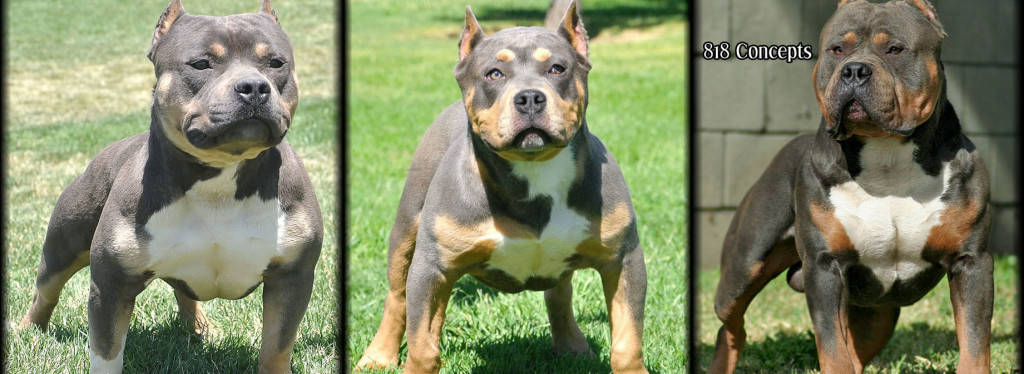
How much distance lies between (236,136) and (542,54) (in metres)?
0.97

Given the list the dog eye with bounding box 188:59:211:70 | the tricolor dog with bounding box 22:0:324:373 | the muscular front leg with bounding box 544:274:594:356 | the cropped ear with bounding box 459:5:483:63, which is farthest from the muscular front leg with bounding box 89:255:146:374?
the muscular front leg with bounding box 544:274:594:356

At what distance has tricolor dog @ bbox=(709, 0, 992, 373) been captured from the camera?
352cm

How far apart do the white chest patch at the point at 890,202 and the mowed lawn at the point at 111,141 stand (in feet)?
5.87

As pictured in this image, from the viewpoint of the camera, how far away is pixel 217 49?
319 cm

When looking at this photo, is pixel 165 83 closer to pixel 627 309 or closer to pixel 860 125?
pixel 627 309

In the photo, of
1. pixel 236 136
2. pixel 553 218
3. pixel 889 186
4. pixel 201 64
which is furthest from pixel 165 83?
pixel 889 186

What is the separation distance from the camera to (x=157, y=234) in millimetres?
3355

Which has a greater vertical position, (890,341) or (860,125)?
(860,125)

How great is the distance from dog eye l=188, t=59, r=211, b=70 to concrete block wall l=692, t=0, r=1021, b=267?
390 centimetres

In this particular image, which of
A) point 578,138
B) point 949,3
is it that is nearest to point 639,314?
point 578,138

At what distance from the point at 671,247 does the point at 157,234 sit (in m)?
3.25

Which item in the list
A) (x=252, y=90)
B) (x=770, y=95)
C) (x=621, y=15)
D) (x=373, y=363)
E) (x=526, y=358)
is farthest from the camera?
(x=621, y=15)

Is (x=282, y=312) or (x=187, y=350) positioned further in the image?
(x=187, y=350)

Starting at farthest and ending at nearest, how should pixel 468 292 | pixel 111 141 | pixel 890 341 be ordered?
1. pixel 890 341
2. pixel 468 292
3. pixel 111 141
